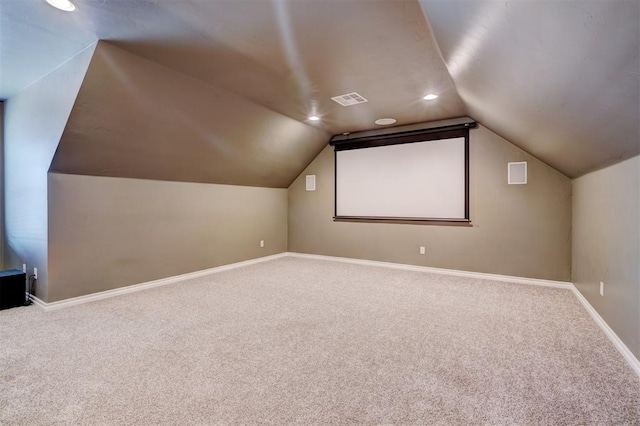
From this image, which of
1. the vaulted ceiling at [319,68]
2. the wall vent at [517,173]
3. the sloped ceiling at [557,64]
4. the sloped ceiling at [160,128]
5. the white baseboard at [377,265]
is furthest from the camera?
the wall vent at [517,173]

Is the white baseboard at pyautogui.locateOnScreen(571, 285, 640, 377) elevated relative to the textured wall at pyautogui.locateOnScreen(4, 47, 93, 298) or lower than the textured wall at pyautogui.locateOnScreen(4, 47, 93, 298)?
lower

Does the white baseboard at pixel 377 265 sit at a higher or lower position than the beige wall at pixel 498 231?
lower

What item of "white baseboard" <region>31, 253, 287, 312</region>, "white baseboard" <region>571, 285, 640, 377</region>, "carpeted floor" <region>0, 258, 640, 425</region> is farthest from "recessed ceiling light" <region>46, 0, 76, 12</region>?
"white baseboard" <region>571, 285, 640, 377</region>

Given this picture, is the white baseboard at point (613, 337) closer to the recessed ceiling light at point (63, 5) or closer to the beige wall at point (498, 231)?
the beige wall at point (498, 231)

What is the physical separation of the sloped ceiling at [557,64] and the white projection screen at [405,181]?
64.4 inches

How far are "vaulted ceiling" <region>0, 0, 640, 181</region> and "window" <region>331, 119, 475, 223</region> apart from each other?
66 centimetres

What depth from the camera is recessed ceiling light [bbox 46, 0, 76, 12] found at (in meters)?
1.91

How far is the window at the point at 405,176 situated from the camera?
4660 millimetres

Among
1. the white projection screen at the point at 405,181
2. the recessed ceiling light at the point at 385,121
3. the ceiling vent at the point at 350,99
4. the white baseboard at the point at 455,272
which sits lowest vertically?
the white baseboard at the point at 455,272

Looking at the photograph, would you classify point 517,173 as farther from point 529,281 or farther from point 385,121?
point 385,121

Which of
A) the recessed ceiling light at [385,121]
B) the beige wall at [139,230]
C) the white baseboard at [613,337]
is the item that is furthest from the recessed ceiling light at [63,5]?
the white baseboard at [613,337]

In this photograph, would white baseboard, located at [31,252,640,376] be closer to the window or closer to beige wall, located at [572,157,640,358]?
beige wall, located at [572,157,640,358]

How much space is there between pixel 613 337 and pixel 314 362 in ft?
7.87

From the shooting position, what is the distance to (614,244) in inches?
96.0
